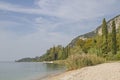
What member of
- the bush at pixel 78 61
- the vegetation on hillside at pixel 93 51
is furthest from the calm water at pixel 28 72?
the bush at pixel 78 61

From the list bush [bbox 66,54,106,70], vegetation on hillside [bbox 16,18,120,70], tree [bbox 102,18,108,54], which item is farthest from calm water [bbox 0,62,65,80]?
tree [bbox 102,18,108,54]

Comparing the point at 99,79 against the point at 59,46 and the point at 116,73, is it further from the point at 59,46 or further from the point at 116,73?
the point at 59,46

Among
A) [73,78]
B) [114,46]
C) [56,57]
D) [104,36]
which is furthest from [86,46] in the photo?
[73,78]

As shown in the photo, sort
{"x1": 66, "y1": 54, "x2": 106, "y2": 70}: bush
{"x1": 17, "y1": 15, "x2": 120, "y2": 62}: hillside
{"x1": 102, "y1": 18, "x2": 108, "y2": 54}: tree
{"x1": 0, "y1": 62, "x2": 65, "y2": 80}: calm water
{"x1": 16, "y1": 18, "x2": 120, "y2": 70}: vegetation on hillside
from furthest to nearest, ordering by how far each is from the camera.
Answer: {"x1": 102, "y1": 18, "x2": 108, "y2": 54}: tree → {"x1": 17, "y1": 15, "x2": 120, "y2": 62}: hillside → {"x1": 0, "y1": 62, "x2": 65, "y2": 80}: calm water → {"x1": 16, "y1": 18, "x2": 120, "y2": 70}: vegetation on hillside → {"x1": 66, "y1": 54, "x2": 106, "y2": 70}: bush

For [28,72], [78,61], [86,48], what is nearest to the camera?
[78,61]

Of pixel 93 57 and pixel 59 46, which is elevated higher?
pixel 59 46

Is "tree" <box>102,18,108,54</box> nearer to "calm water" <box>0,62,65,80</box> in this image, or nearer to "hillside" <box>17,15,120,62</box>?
"hillside" <box>17,15,120,62</box>

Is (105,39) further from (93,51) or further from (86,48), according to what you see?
(86,48)

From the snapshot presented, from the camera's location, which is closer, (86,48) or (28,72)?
(28,72)

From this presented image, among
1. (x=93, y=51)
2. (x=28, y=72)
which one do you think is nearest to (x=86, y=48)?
(x=93, y=51)

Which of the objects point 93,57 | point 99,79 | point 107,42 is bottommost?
point 99,79

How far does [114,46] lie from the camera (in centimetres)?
6303

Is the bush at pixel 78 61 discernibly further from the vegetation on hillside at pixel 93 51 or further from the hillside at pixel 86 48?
the hillside at pixel 86 48

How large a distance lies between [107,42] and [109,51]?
3.08 meters
